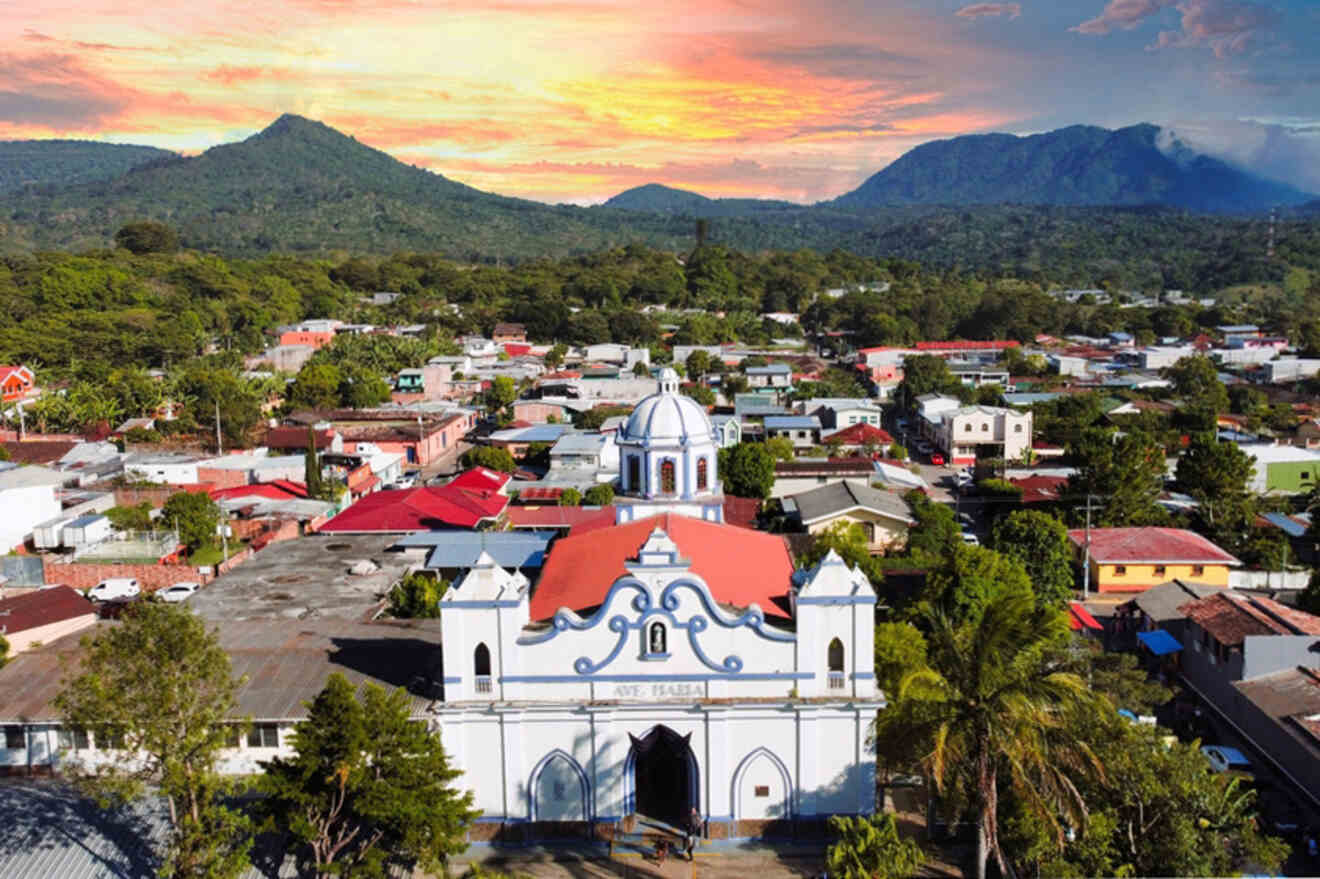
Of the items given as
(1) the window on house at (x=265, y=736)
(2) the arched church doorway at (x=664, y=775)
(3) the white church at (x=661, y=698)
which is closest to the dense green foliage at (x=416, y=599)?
(1) the window on house at (x=265, y=736)

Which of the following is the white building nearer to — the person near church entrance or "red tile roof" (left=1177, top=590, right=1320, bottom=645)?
the person near church entrance

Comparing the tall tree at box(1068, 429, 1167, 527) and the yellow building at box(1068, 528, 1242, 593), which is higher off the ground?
the tall tree at box(1068, 429, 1167, 527)

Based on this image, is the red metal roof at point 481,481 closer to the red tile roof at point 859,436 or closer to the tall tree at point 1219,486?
the red tile roof at point 859,436

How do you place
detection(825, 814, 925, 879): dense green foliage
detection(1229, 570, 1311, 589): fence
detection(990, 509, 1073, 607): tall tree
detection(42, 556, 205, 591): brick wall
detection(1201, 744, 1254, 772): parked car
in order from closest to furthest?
detection(825, 814, 925, 879): dense green foliage < detection(1201, 744, 1254, 772): parked car < detection(990, 509, 1073, 607): tall tree < detection(1229, 570, 1311, 589): fence < detection(42, 556, 205, 591): brick wall

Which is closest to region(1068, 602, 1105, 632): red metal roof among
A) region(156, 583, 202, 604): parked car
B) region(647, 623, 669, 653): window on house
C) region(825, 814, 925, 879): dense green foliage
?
region(647, 623, 669, 653): window on house

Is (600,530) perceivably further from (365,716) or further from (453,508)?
(453,508)

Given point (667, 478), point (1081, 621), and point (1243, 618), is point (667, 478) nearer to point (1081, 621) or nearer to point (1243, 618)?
point (1081, 621)
